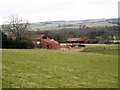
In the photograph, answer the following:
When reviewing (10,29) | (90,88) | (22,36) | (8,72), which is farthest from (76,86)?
(10,29)

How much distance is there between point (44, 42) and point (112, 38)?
164ft

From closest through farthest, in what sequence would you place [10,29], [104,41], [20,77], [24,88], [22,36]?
[24,88]
[20,77]
[22,36]
[10,29]
[104,41]

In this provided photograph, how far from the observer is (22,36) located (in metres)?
74.7

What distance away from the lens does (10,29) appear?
79.9 m

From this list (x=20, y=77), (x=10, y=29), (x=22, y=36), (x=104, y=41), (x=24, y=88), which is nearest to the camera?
(x=24, y=88)

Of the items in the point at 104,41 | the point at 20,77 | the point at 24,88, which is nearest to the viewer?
the point at 24,88

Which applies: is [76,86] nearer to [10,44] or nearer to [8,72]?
[8,72]

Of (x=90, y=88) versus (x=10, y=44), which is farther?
(x=10, y=44)

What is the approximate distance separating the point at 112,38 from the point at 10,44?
72.4 meters

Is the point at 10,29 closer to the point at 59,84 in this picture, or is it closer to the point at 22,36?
the point at 22,36

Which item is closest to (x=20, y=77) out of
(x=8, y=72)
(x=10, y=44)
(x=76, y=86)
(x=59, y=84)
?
(x=8, y=72)

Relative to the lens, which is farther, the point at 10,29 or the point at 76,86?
the point at 10,29

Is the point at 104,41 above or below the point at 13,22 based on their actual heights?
below

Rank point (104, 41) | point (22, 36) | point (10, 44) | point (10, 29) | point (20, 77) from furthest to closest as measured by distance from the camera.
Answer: point (104, 41) < point (10, 29) < point (22, 36) < point (10, 44) < point (20, 77)
